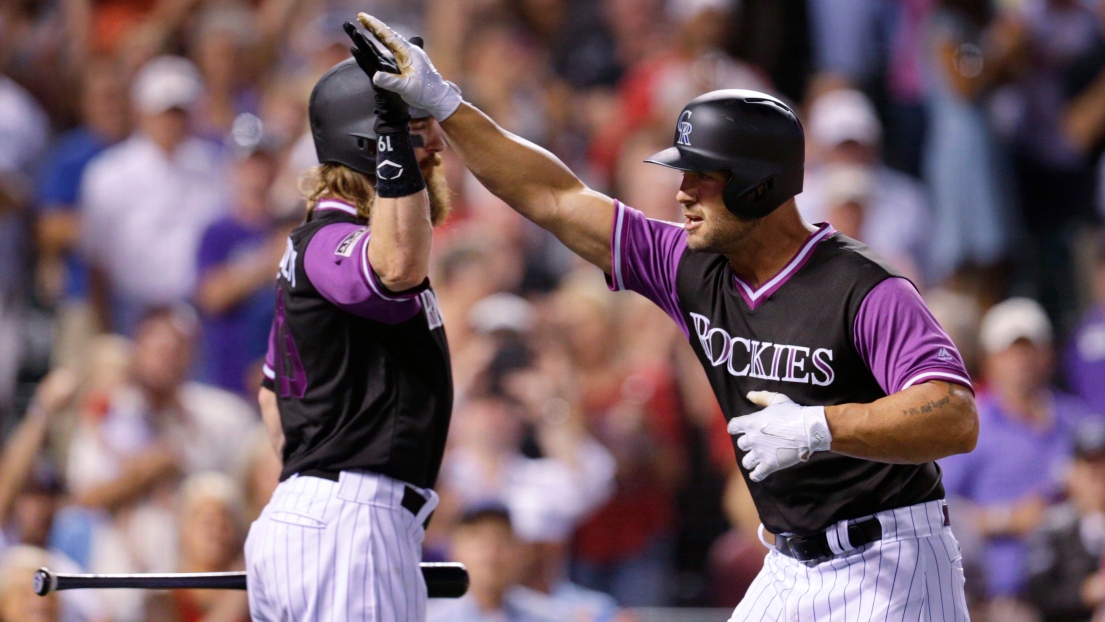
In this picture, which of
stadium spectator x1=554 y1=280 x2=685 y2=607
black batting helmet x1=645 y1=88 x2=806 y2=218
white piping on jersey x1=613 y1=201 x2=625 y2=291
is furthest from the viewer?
stadium spectator x1=554 y1=280 x2=685 y2=607

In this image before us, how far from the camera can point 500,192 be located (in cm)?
441

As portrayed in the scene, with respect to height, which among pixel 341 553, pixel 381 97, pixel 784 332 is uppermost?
pixel 381 97

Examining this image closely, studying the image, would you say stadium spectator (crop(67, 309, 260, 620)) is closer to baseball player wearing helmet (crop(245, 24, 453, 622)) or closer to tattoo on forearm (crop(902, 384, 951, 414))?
baseball player wearing helmet (crop(245, 24, 453, 622))

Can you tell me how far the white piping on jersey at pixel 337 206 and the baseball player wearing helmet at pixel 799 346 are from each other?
0.38 m

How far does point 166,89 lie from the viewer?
8.53 meters

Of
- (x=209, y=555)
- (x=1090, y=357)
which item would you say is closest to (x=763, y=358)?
(x=209, y=555)

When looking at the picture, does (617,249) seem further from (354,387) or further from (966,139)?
(966,139)

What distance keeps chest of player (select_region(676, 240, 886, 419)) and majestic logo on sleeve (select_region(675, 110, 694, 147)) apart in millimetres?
419

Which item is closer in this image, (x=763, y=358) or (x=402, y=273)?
(x=402, y=273)

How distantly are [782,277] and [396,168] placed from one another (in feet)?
3.80

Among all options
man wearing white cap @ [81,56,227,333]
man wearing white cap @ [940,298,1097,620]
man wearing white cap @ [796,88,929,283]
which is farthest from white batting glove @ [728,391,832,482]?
man wearing white cap @ [81,56,227,333]

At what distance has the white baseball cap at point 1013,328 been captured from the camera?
804 centimetres

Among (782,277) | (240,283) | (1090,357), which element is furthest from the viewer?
(1090,357)

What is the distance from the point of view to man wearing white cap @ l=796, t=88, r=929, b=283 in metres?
8.80
